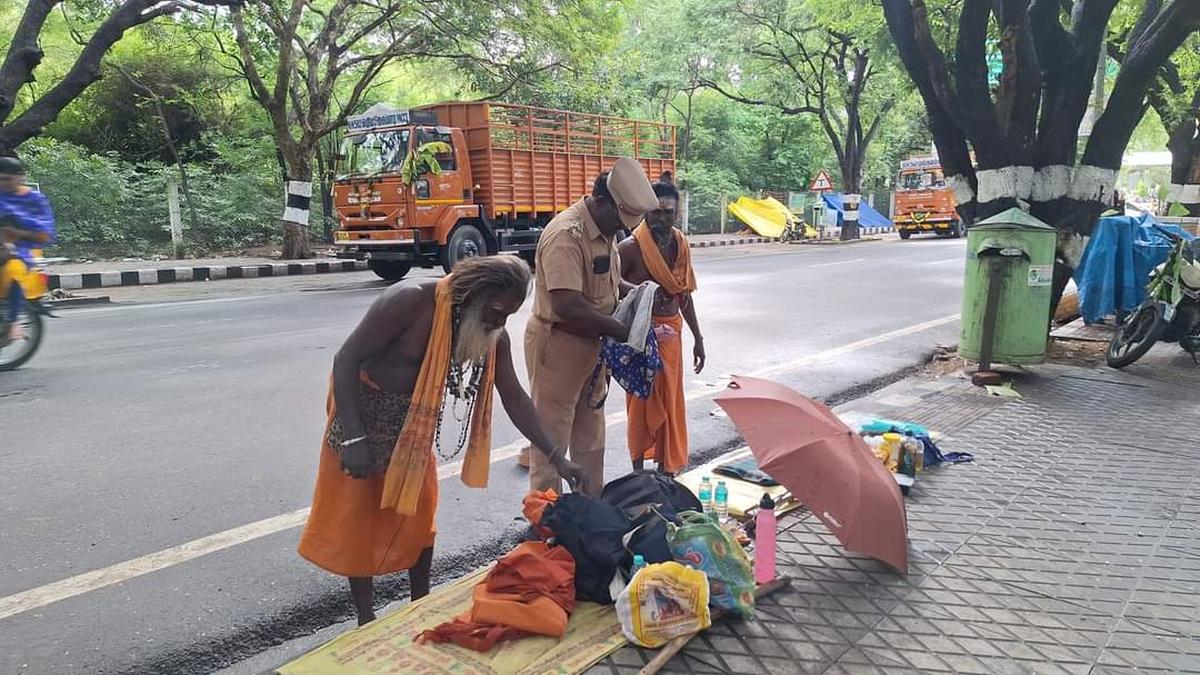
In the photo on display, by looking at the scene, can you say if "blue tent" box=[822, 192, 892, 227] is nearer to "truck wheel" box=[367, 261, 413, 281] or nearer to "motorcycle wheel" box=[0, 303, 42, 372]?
"truck wheel" box=[367, 261, 413, 281]

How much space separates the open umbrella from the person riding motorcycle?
254 inches

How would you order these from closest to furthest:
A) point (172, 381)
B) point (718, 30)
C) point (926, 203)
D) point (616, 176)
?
point (616, 176), point (172, 381), point (718, 30), point (926, 203)

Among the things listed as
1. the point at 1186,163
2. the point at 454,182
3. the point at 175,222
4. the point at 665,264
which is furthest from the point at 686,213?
the point at 665,264

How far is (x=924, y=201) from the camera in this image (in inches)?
1107

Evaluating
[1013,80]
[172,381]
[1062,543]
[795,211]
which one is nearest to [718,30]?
[795,211]

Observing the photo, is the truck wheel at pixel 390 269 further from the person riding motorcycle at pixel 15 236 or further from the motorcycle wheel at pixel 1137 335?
the motorcycle wheel at pixel 1137 335

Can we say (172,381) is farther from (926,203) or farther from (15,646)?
(926,203)

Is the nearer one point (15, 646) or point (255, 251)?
point (15, 646)

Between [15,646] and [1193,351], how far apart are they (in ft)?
27.3

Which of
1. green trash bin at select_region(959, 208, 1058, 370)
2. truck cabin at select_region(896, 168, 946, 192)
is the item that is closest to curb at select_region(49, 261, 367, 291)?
green trash bin at select_region(959, 208, 1058, 370)

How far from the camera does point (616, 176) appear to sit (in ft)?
10.6

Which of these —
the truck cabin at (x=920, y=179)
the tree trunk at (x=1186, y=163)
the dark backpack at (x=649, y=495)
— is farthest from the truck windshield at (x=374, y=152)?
the truck cabin at (x=920, y=179)

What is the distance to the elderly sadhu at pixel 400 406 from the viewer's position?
8.03ft

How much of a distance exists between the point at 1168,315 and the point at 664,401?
16.7 ft
